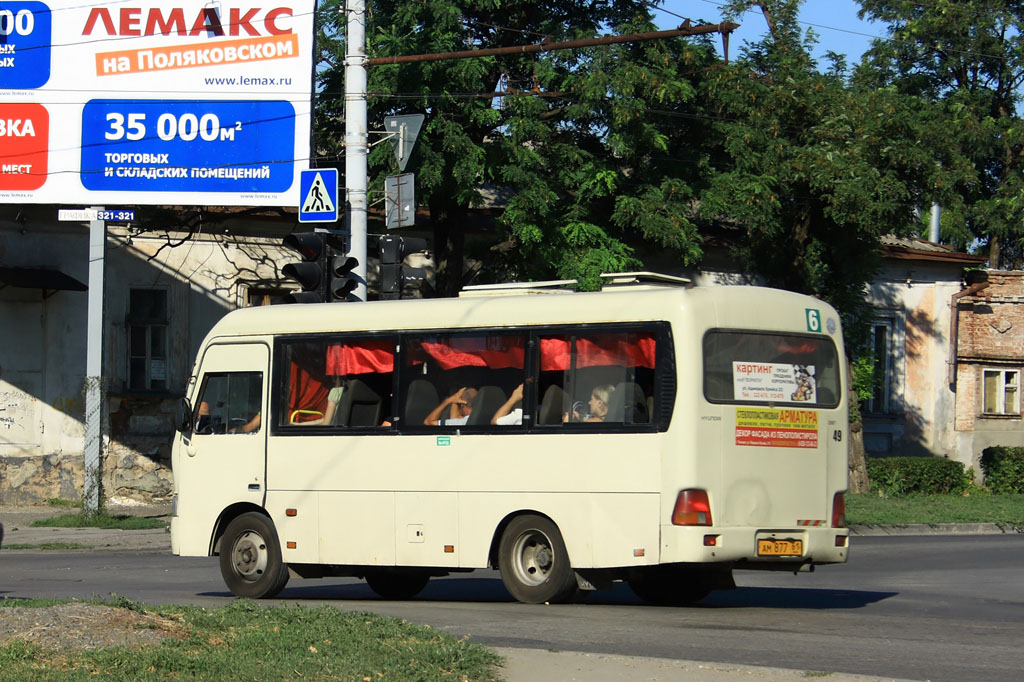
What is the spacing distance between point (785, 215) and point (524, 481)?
1629 centimetres

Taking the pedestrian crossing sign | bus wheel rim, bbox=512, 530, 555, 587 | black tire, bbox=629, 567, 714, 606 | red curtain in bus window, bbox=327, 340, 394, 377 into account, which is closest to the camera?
bus wheel rim, bbox=512, 530, 555, 587

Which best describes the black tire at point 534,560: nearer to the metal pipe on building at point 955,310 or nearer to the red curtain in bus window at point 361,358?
the red curtain in bus window at point 361,358

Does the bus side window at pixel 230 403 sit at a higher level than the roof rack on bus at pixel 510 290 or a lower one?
lower

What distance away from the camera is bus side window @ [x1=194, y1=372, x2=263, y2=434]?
14.1 metres

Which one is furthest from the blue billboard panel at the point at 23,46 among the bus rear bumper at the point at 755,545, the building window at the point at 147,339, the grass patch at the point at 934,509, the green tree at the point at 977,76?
the green tree at the point at 977,76

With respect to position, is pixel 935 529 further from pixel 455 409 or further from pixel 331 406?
pixel 331 406

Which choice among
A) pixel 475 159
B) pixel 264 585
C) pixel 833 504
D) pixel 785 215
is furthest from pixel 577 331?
pixel 785 215

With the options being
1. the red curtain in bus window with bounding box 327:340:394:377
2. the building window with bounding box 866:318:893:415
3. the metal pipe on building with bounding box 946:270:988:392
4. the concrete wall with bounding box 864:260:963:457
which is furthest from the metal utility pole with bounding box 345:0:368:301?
the metal pipe on building with bounding box 946:270:988:392

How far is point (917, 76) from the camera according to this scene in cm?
4850

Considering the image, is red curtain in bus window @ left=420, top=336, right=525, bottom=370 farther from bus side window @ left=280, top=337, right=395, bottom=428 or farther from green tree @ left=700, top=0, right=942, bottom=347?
green tree @ left=700, top=0, right=942, bottom=347

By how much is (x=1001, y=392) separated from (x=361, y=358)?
2705cm

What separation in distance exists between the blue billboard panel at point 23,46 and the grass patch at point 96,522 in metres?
7.28

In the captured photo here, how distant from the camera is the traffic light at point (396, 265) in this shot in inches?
690

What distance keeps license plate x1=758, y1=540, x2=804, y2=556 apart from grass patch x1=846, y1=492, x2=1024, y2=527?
39.6 ft
